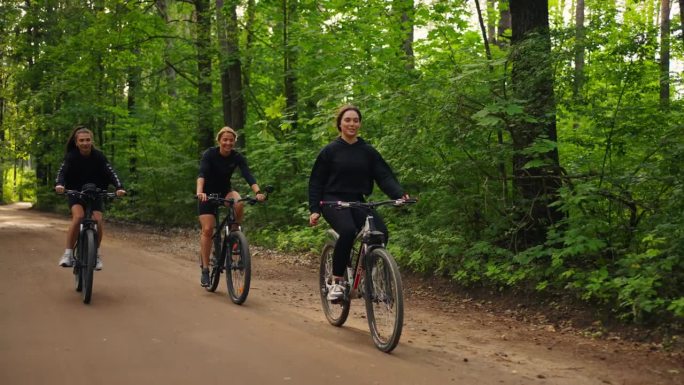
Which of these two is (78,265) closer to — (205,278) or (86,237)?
(86,237)

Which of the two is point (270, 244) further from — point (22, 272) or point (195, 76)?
point (195, 76)

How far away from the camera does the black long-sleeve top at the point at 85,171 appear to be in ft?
26.2

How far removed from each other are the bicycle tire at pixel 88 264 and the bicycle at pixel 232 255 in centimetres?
147

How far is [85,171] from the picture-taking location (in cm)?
812

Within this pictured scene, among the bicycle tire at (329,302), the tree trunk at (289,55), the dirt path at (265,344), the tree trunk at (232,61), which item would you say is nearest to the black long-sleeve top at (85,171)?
the dirt path at (265,344)

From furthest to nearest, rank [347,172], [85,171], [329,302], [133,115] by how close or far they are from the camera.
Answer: [133,115]
[85,171]
[329,302]
[347,172]

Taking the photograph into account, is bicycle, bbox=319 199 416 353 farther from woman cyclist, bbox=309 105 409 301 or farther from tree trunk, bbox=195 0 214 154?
tree trunk, bbox=195 0 214 154

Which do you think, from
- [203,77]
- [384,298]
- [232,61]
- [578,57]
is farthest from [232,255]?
[203,77]

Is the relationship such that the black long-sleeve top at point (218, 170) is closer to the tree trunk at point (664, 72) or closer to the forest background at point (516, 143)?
the forest background at point (516, 143)

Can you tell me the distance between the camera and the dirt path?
4.69 m

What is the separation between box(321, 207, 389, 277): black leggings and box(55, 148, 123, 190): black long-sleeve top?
11.2ft

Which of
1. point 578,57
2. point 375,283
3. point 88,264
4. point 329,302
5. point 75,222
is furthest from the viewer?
point 578,57

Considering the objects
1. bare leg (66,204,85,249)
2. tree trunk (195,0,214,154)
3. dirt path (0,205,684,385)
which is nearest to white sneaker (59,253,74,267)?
bare leg (66,204,85,249)

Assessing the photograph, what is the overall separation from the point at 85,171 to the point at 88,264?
1.48 metres
